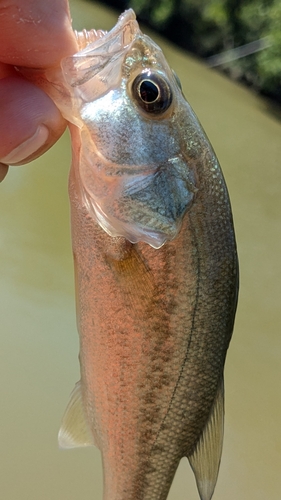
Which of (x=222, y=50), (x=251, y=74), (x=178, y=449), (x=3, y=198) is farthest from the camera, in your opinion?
(x=222, y=50)

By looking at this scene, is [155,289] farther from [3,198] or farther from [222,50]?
[222,50]

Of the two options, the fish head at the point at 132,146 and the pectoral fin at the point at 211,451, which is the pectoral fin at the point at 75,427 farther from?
the fish head at the point at 132,146

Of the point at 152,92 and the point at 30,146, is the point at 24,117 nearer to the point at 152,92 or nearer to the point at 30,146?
the point at 30,146

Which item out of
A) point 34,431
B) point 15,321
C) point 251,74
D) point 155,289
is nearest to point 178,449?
point 155,289

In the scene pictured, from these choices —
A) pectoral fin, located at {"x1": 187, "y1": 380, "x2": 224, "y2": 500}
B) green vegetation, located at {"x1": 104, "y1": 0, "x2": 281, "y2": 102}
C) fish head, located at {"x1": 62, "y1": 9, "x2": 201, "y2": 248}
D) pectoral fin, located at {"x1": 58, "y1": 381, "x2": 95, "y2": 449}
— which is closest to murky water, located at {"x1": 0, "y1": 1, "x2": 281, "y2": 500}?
pectoral fin, located at {"x1": 58, "y1": 381, "x2": 95, "y2": 449}

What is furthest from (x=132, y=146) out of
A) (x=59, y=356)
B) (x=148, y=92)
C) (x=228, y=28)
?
(x=228, y=28)

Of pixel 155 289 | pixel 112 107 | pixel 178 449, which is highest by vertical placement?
pixel 112 107

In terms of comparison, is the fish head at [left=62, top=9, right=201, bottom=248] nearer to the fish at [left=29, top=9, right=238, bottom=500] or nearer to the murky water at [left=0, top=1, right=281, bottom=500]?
the fish at [left=29, top=9, right=238, bottom=500]
